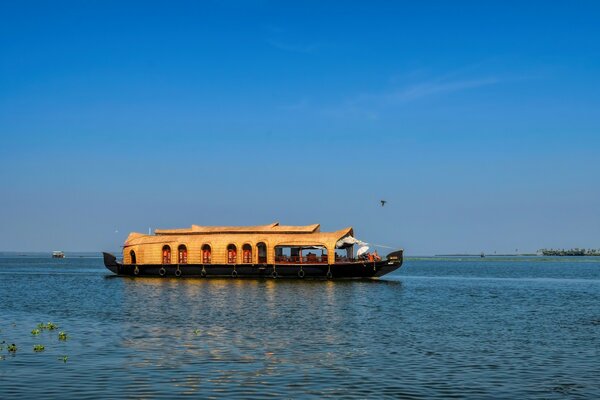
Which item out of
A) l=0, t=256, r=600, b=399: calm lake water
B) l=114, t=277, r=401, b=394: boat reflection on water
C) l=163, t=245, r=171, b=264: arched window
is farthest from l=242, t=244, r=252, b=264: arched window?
l=0, t=256, r=600, b=399: calm lake water

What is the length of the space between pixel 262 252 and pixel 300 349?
50.9 metres

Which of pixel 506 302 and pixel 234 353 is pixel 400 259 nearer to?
pixel 506 302

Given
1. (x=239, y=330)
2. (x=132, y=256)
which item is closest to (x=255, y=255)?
(x=132, y=256)

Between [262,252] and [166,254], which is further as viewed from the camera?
[166,254]

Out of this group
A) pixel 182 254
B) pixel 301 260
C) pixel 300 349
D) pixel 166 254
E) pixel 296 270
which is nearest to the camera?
pixel 300 349

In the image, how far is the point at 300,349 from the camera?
27438 millimetres

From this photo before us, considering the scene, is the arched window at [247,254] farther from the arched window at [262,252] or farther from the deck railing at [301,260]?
the deck railing at [301,260]

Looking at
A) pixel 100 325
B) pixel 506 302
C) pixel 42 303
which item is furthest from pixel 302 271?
pixel 100 325

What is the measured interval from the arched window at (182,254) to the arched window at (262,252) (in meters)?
8.68

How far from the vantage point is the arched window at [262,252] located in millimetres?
76438

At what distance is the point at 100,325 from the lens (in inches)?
1379

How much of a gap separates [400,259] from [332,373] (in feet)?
→ 171

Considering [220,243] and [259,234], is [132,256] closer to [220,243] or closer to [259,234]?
[220,243]

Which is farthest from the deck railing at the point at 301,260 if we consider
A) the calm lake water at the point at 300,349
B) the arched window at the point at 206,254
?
the calm lake water at the point at 300,349
